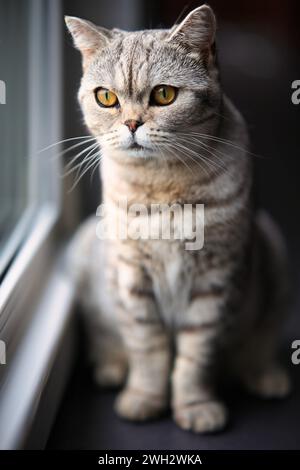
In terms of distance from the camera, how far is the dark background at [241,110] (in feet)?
3.38

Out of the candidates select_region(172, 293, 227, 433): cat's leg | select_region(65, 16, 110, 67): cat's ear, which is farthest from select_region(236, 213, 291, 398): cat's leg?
select_region(65, 16, 110, 67): cat's ear

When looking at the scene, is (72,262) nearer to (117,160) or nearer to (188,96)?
(117,160)

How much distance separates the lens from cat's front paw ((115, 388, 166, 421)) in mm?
1122

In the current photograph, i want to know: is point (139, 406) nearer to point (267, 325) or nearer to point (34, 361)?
point (34, 361)

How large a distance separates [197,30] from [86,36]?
18 cm

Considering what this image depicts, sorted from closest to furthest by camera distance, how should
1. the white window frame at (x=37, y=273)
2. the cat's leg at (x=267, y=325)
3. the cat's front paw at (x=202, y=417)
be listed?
1. the white window frame at (x=37, y=273)
2. the cat's front paw at (x=202, y=417)
3. the cat's leg at (x=267, y=325)

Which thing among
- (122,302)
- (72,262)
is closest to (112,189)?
(122,302)

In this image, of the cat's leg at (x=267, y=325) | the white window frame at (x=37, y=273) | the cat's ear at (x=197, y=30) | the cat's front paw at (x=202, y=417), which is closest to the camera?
the cat's ear at (x=197, y=30)

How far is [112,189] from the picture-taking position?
41.2 inches

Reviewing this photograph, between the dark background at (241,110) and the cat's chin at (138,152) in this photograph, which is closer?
the cat's chin at (138,152)
